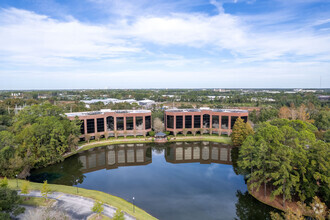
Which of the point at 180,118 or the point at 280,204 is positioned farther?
the point at 180,118

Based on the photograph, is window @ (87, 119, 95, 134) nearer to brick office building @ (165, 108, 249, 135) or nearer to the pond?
the pond

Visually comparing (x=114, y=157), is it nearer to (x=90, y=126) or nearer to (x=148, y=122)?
(x=90, y=126)

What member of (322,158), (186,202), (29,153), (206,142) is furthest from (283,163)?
(29,153)

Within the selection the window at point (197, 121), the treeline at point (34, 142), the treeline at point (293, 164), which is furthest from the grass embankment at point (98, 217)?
the window at point (197, 121)

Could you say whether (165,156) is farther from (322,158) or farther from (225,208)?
(322,158)

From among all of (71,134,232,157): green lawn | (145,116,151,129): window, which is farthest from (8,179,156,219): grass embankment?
(145,116,151,129): window
